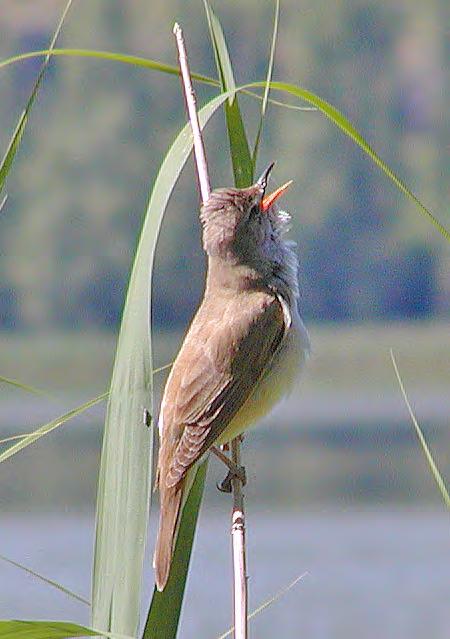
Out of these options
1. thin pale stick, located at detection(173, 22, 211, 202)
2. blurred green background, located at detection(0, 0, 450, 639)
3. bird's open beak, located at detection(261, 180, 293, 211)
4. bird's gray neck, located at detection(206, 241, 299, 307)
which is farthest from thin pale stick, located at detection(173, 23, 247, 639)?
blurred green background, located at detection(0, 0, 450, 639)

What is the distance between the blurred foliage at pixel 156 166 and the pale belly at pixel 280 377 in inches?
1611

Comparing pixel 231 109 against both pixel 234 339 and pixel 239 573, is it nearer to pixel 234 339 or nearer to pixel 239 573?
pixel 239 573

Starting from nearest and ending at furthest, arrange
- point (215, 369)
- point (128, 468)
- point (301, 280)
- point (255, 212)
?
point (128, 468), point (215, 369), point (255, 212), point (301, 280)

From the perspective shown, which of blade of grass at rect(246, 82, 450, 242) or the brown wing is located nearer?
blade of grass at rect(246, 82, 450, 242)

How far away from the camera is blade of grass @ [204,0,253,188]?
9.60ft

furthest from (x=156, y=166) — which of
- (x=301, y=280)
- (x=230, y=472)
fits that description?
(x=230, y=472)

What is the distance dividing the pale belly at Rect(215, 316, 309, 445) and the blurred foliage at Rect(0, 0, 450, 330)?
4092cm

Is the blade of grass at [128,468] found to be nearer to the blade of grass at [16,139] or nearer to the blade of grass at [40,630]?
the blade of grass at [40,630]

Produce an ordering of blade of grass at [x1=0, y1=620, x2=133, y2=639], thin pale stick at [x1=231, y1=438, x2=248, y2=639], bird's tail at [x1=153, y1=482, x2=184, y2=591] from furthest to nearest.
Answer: bird's tail at [x1=153, y1=482, x2=184, y2=591]
thin pale stick at [x1=231, y1=438, x2=248, y2=639]
blade of grass at [x1=0, y1=620, x2=133, y2=639]

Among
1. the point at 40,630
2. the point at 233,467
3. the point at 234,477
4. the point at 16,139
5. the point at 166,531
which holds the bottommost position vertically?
the point at 40,630

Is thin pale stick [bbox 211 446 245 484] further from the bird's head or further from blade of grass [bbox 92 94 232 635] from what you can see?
blade of grass [bbox 92 94 232 635]

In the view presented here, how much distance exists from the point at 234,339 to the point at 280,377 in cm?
15

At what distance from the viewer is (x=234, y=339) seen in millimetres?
3848

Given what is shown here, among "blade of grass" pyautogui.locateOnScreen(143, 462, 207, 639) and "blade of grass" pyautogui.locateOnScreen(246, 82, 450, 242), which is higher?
"blade of grass" pyautogui.locateOnScreen(246, 82, 450, 242)
